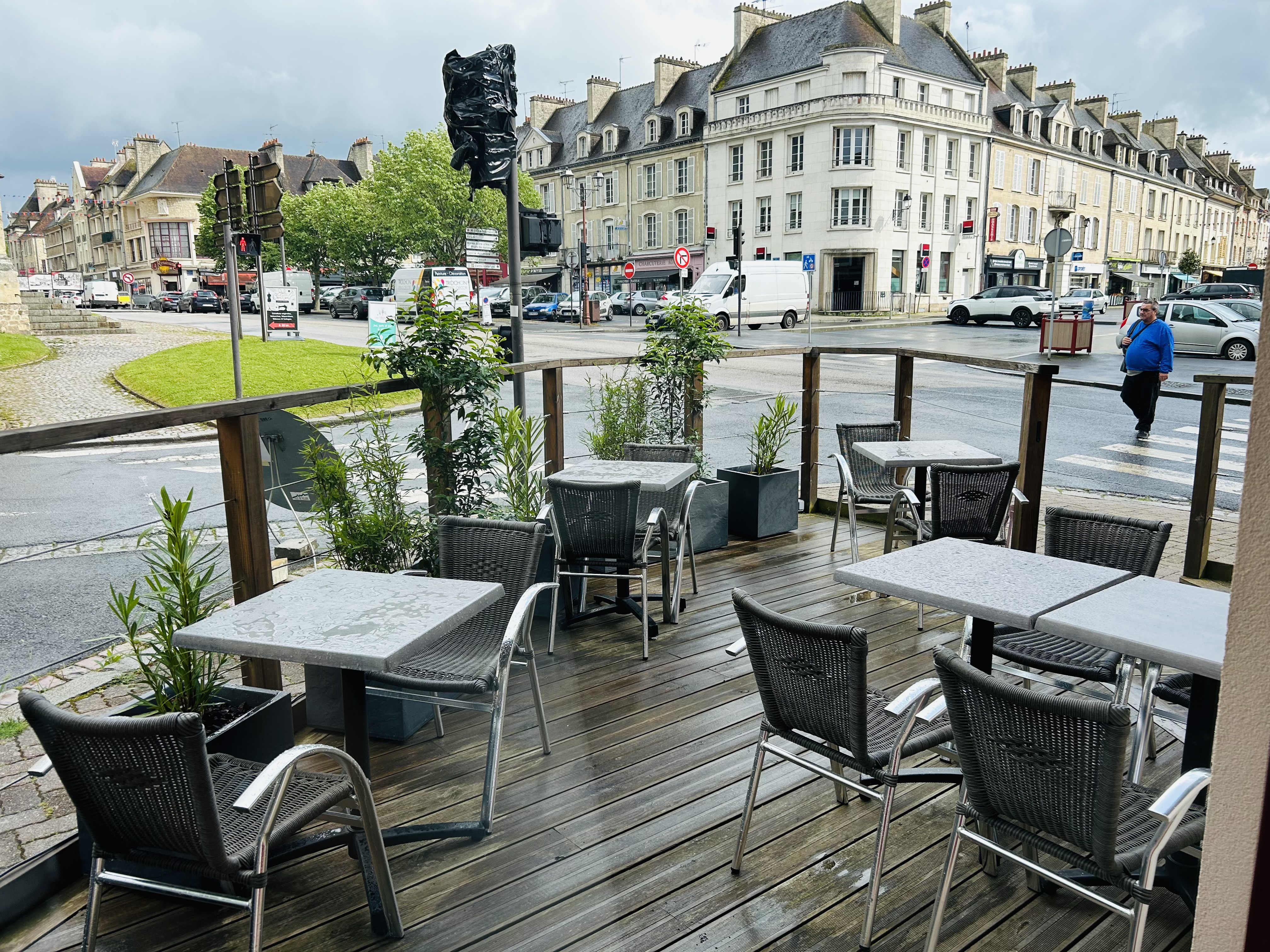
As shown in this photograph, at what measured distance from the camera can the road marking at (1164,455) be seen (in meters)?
11.4

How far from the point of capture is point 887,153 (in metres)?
44.1

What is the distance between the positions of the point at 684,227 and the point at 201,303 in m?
25.9

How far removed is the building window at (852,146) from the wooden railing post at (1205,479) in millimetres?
41474

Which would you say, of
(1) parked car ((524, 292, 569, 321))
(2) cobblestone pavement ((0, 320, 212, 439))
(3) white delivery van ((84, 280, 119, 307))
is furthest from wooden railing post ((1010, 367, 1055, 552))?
(3) white delivery van ((84, 280, 119, 307))

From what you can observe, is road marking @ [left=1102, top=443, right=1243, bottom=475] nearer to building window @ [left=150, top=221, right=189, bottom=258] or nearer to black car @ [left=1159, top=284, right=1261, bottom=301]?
black car @ [left=1159, top=284, right=1261, bottom=301]

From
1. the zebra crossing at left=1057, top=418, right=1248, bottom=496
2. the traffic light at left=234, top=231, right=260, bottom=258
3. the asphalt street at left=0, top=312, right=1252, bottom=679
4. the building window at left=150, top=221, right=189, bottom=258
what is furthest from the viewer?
the building window at left=150, top=221, right=189, bottom=258

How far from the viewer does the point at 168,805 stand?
209cm

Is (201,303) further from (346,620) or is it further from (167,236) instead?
(346,620)

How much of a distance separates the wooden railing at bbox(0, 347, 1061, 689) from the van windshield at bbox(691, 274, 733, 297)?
25469 mm

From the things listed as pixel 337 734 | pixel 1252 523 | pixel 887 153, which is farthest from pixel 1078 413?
pixel 887 153

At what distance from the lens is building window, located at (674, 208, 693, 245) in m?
51.4

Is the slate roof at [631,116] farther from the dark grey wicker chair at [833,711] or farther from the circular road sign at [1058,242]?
the dark grey wicker chair at [833,711]

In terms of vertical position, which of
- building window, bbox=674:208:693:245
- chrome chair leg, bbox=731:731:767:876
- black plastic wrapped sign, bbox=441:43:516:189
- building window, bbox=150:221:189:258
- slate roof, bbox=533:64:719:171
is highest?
slate roof, bbox=533:64:719:171

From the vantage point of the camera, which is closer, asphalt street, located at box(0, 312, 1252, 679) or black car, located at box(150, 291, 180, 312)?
asphalt street, located at box(0, 312, 1252, 679)
